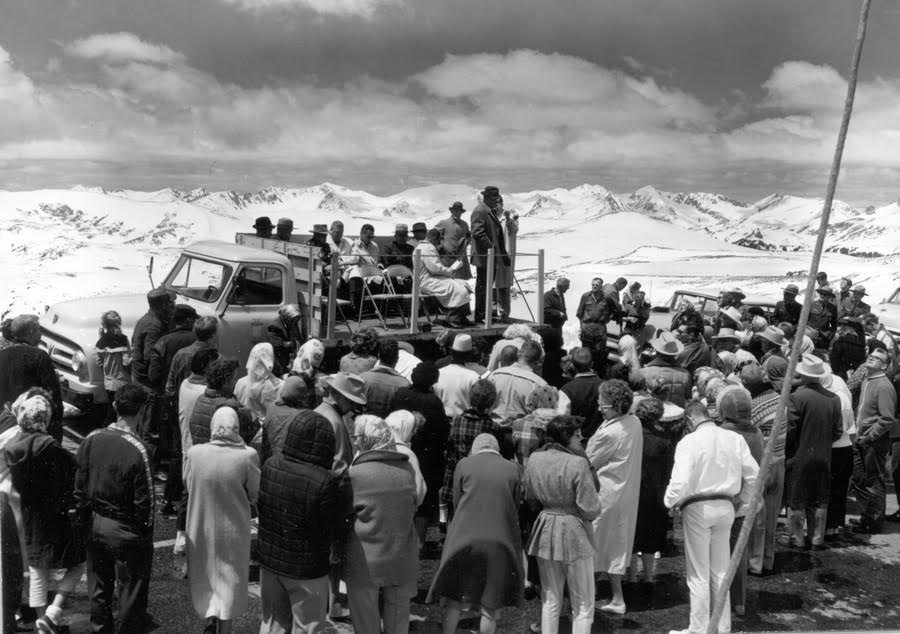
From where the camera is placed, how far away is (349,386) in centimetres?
618

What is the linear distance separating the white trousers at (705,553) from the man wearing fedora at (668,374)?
1408mm

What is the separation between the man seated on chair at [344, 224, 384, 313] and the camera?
10.6 m

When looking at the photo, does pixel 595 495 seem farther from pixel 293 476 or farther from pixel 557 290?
pixel 557 290

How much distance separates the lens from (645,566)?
688 cm

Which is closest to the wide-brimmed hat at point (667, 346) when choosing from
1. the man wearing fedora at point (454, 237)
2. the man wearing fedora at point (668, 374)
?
the man wearing fedora at point (668, 374)

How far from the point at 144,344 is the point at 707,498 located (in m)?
5.06

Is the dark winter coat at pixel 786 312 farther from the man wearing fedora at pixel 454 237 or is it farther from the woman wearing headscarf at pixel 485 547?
the woman wearing headscarf at pixel 485 547

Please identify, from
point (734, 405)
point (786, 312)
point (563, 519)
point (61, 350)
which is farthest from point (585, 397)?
point (786, 312)

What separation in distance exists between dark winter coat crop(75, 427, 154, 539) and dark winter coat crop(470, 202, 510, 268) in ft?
21.2

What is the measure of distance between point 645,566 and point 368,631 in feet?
8.35

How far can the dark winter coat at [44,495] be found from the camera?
539 centimetres

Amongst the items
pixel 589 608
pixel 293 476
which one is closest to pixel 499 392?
pixel 589 608

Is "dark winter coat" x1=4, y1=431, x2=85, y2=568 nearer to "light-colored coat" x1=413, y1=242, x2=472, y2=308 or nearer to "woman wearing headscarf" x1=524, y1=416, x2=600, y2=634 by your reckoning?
"woman wearing headscarf" x1=524, y1=416, x2=600, y2=634

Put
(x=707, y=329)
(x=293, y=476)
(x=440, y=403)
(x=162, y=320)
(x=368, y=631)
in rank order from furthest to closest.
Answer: (x=707, y=329), (x=162, y=320), (x=440, y=403), (x=368, y=631), (x=293, y=476)
